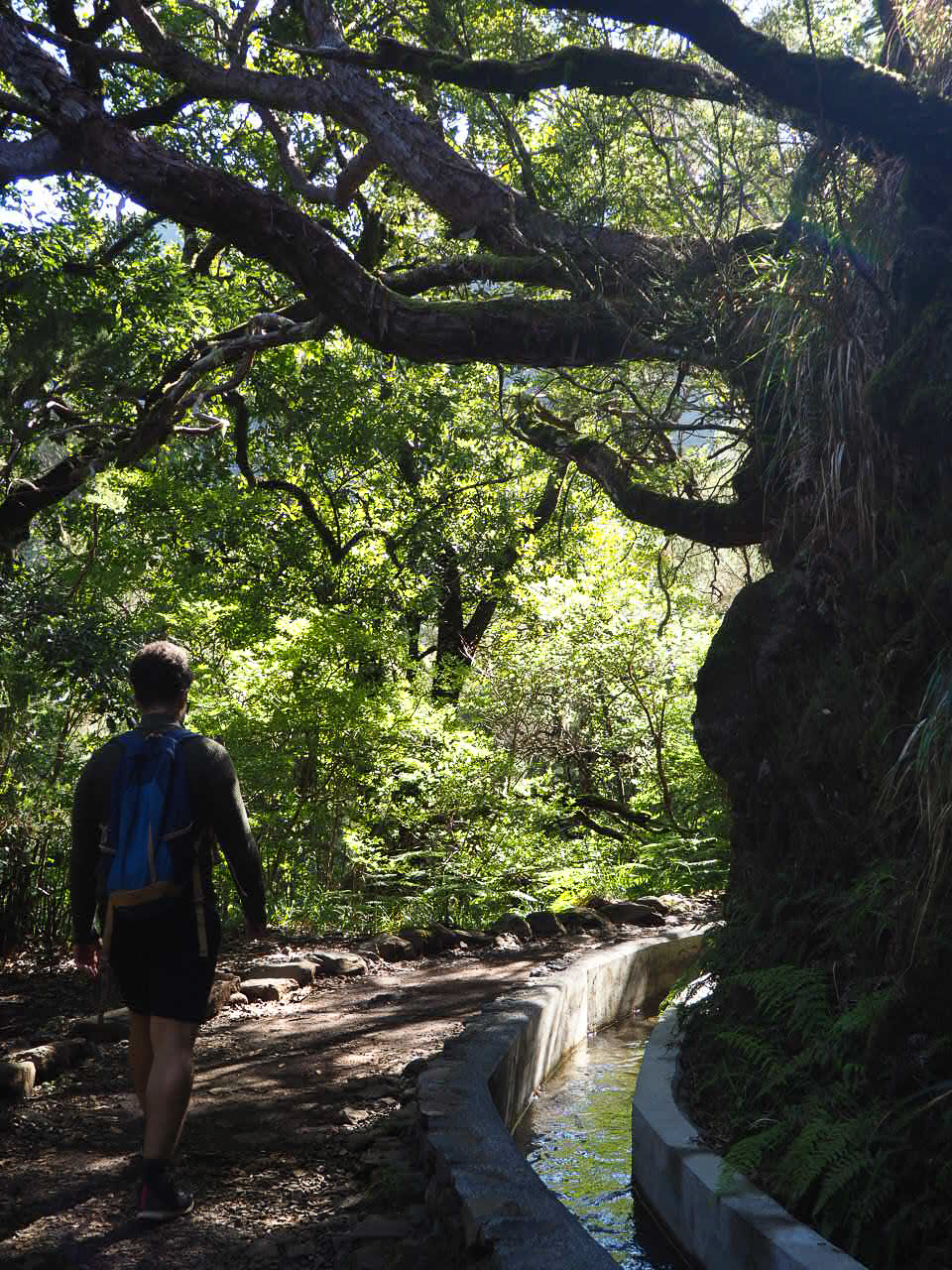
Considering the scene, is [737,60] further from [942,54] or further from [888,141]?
[942,54]

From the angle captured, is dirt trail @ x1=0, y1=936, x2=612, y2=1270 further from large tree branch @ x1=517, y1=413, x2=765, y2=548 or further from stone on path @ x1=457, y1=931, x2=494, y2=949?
large tree branch @ x1=517, y1=413, x2=765, y2=548

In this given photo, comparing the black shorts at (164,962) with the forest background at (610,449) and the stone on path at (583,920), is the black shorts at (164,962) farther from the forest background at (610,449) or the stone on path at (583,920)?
the stone on path at (583,920)

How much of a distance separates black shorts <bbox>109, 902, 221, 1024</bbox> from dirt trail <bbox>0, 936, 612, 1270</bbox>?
2.10 ft

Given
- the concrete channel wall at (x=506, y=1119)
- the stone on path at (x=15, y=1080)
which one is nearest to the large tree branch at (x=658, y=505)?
the concrete channel wall at (x=506, y=1119)

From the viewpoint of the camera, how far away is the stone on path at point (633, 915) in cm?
1030

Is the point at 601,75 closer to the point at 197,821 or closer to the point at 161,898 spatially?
the point at 197,821

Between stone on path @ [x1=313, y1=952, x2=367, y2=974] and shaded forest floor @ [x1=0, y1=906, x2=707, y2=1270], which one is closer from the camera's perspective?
shaded forest floor @ [x1=0, y1=906, x2=707, y2=1270]

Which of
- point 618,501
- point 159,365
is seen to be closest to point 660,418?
point 618,501

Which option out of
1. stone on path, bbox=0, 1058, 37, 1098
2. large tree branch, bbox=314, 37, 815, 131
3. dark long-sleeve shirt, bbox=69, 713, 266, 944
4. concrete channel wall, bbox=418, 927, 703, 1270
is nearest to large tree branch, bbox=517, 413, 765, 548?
large tree branch, bbox=314, 37, 815, 131

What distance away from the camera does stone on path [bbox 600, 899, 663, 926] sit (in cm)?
1030

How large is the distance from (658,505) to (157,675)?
14.1 feet

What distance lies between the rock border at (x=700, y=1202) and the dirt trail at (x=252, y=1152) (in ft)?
2.76

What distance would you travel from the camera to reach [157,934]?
3633mm

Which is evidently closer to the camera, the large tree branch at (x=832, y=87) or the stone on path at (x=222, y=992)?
the large tree branch at (x=832, y=87)
